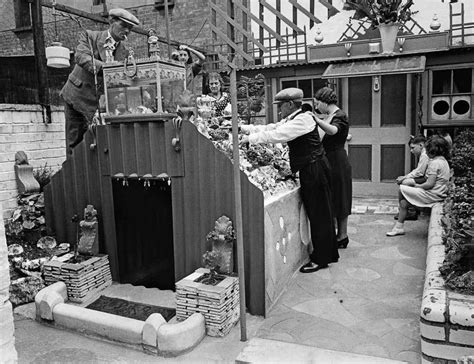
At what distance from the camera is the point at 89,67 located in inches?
205

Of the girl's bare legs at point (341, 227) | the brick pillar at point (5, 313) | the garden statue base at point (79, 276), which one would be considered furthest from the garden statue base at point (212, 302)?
the girl's bare legs at point (341, 227)

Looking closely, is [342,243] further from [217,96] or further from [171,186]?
[171,186]

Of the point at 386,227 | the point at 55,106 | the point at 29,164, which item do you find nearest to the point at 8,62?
the point at 55,106

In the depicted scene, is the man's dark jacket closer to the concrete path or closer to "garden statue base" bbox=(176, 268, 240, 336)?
the concrete path

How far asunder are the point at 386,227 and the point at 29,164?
538cm

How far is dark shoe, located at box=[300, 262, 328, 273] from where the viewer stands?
506 centimetres

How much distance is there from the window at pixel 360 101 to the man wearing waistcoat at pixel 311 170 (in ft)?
14.3

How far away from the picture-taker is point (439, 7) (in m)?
8.74

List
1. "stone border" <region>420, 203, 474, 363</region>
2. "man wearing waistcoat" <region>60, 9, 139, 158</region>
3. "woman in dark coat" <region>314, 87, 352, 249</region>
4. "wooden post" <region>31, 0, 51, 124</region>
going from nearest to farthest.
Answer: "stone border" <region>420, 203, 474, 363</region>, "man wearing waistcoat" <region>60, 9, 139, 158</region>, "woman in dark coat" <region>314, 87, 352, 249</region>, "wooden post" <region>31, 0, 51, 124</region>

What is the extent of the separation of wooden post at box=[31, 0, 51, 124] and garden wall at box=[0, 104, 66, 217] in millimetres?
105

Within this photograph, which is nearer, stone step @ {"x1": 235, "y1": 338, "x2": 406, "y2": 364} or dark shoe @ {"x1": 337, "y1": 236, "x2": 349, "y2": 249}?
stone step @ {"x1": 235, "y1": 338, "x2": 406, "y2": 364}

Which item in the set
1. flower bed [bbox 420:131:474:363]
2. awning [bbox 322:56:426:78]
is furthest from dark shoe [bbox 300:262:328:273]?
awning [bbox 322:56:426:78]

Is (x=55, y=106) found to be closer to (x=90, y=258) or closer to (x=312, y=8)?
(x=90, y=258)

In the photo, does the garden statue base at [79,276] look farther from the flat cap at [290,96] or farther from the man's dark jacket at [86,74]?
the flat cap at [290,96]
